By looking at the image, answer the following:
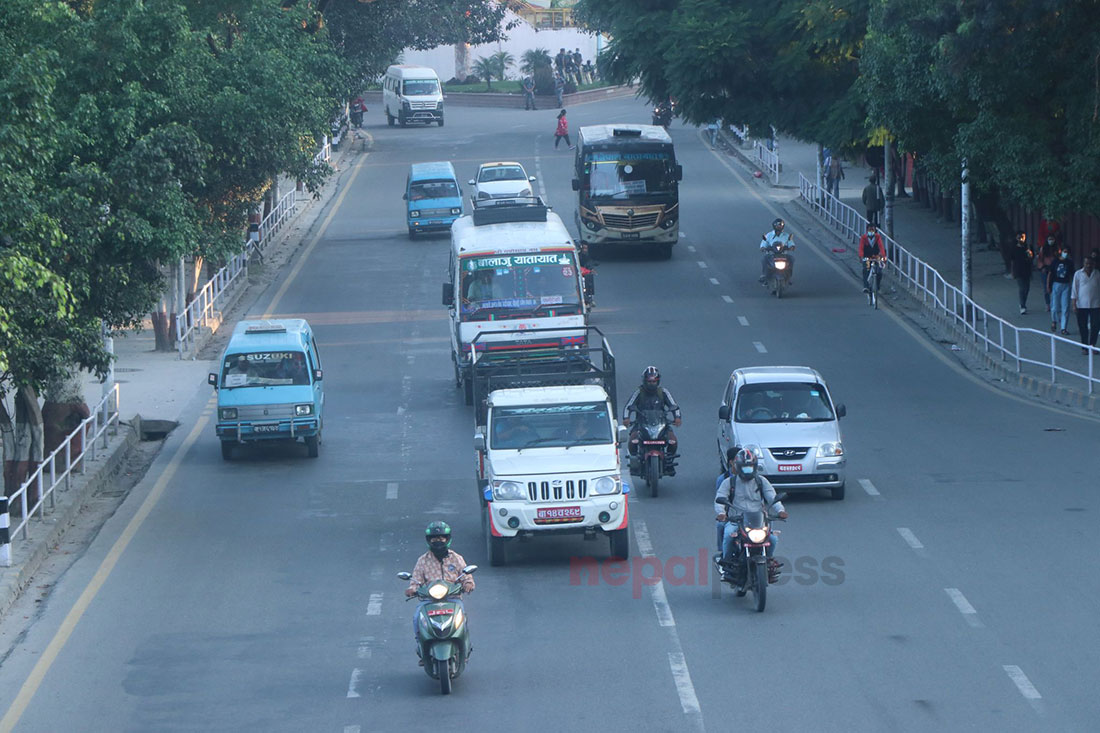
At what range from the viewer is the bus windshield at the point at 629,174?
139 feet

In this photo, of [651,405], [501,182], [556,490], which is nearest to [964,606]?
[556,490]

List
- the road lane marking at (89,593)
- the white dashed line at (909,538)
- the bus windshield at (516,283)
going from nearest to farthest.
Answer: the road lane marking at (89,593)
the white dashed line at (909,538)
the bus windshield at (516,283)

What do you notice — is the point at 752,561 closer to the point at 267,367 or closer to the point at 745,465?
the point at 745,465

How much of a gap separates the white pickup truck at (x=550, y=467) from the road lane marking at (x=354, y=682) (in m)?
3.48

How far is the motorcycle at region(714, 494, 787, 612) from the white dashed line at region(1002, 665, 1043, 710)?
8.59 ft

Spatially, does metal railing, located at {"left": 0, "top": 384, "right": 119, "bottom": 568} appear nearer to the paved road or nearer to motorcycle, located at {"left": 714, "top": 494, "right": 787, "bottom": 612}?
the paved road

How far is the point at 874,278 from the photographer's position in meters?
35.4

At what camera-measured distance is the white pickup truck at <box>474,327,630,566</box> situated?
16797 millimetres

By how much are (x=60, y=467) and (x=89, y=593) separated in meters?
5.72

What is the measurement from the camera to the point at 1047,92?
2611cm

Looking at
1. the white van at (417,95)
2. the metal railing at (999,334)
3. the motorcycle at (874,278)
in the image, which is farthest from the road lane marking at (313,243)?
the metal railing at (999,334)

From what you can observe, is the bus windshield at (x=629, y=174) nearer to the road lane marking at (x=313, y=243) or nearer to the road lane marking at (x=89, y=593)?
the road lane marking at (x=313, y=243)

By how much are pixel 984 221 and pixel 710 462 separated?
77.5 feet

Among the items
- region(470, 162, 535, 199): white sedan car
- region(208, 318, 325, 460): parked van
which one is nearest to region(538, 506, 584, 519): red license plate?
region(208, 318, 325, 460): parked van
